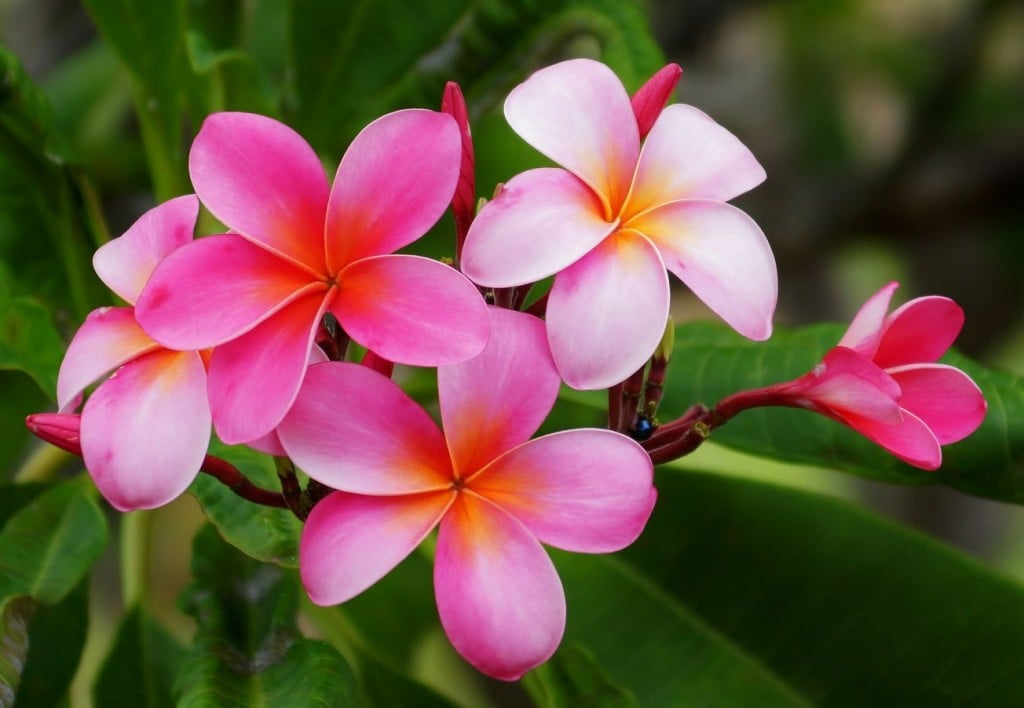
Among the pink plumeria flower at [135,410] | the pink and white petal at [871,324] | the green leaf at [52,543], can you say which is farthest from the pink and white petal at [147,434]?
the pink and white petal at [871,324]

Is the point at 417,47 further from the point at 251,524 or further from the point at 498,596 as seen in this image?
the point at 498,596

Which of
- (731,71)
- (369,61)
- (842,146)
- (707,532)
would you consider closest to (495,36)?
(369,61)

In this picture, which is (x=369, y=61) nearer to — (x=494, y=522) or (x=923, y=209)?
(x=494, y=522)

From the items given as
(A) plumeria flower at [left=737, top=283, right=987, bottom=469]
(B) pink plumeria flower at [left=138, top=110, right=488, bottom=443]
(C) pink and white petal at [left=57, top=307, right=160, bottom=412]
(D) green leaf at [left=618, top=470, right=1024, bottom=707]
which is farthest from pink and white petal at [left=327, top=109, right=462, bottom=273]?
(D) green leaf at [left=618, top=470, right=1024, bottom=707]

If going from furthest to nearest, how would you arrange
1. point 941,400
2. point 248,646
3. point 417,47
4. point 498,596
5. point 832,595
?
1. point 417,47
2. point 832,595
3. point 248,646
4. point 941,400
5. point 498,596

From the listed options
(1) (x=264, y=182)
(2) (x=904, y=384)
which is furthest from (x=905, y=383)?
(1) (x=264, y=182)

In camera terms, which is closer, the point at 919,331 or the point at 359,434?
the point at 359,434

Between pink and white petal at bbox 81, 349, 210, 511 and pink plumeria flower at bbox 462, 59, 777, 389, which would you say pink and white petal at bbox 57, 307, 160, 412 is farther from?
pink plumeria flower at bbox 462, 59, 777, 389

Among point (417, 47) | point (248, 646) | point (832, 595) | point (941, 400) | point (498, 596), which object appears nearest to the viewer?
point (498, 596)
